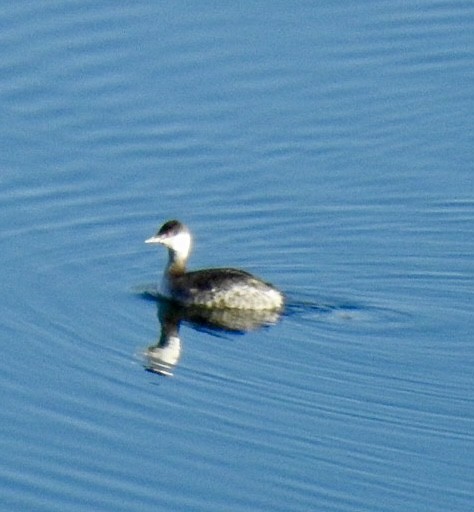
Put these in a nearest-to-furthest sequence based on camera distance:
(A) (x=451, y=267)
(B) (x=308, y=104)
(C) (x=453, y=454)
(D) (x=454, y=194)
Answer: (C) (x=453, y=454) < (A) (x=451, y=267) < (D) (x=454, y=194) < (B) (x=308, y=104)

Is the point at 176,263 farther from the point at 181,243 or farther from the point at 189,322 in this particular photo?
the point at 189,322

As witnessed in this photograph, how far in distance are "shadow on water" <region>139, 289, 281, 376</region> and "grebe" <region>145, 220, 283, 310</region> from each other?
57 mm

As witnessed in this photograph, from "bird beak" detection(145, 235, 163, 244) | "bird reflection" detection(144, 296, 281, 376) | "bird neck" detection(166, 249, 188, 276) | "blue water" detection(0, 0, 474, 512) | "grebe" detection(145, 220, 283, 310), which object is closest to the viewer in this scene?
"blue water" detection(0, 0, 474, 512)

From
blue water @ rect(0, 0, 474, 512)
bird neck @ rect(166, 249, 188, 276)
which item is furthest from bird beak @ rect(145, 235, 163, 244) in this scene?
blue water @ rect(0, 0, 474, 512)

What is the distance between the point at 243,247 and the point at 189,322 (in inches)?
39.8

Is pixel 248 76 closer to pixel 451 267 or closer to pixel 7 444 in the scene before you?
pixel 451 267

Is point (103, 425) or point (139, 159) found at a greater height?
point (139, 159)

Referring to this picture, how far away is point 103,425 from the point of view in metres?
15.1

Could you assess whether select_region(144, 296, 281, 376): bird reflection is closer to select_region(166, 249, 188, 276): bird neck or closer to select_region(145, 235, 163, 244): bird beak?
select_region(166, 249, 188, 276): bird neck

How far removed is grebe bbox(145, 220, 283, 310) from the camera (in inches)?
686

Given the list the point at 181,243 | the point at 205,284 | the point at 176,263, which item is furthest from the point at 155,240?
the point at 205,284

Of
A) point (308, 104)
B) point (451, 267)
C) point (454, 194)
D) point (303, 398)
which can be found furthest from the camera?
point (308, 104)

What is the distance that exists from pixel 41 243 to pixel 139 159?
169 centimetres

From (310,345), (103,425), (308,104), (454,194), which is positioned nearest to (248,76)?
(308,104)
